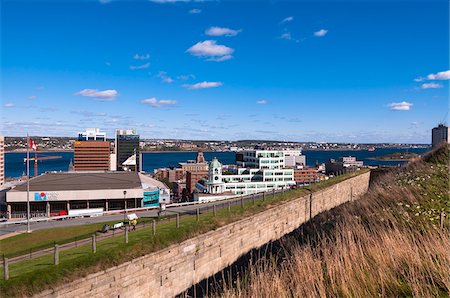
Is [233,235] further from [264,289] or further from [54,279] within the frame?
[264,289]

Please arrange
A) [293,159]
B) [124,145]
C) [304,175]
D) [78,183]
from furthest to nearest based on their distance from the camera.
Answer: [124,145], [293,159], [304,175], [78,183]

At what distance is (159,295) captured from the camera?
12.3 metres

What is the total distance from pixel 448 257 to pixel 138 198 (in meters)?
40.0

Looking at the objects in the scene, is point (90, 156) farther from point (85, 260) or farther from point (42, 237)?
point (85, 260)

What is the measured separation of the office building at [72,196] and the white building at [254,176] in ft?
77.2

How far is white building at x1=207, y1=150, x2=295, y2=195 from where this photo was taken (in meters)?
66.1

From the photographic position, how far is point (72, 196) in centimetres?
3991

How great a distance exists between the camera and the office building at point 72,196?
37906 mm

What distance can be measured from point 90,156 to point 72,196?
326 feet

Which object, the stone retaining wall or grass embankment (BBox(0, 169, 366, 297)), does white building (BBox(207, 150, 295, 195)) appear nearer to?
the stone retaining wall

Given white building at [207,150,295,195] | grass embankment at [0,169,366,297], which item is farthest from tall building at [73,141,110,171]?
grass embankment at [0,169,366,297]

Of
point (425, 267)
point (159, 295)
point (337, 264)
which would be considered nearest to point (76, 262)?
point (159, 295)

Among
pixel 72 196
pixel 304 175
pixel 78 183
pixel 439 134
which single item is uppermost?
pixel 439 134

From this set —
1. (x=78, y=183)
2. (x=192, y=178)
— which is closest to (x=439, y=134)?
(x=78, y=183)
